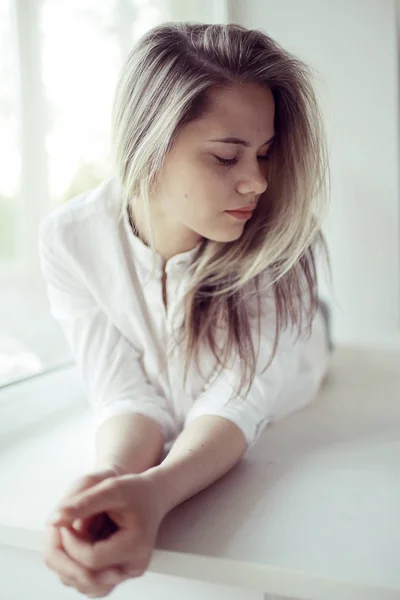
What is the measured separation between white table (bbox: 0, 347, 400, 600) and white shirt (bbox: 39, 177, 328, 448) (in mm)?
75

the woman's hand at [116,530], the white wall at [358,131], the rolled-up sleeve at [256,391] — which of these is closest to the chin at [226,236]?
the rolled-up sleeve at [256,391]

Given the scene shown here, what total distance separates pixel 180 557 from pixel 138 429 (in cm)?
22

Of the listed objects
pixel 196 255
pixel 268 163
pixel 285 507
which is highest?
pixel 268 163

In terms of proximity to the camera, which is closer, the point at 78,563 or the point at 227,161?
the point at 78,563

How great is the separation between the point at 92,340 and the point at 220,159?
29cm

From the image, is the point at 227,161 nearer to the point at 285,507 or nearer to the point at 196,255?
the point at 196,255

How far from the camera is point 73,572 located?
1.32ft

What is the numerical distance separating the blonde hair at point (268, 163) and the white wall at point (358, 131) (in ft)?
2.20

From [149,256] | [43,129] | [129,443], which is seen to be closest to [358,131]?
[43,129]

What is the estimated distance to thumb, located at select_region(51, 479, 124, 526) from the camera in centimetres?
40

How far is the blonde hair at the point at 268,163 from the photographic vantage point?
63cm

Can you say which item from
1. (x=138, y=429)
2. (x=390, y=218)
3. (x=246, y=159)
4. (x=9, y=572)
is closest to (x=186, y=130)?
(x=246, y=159)

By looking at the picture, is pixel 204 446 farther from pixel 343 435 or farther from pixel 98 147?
pixel 98 147

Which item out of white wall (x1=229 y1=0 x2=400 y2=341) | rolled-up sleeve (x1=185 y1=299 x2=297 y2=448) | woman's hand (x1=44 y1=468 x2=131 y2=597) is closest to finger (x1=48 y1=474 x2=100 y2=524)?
woman's hand (x1=44 y1=468 x2=131 y2=597)
